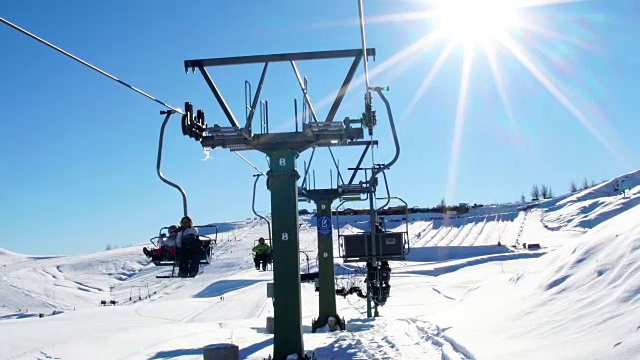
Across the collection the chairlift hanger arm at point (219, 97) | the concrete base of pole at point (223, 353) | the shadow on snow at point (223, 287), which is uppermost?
the chairlift hanger arm at point (219, 97)

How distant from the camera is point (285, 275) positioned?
443 inches

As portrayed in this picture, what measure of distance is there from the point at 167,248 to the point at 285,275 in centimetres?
232

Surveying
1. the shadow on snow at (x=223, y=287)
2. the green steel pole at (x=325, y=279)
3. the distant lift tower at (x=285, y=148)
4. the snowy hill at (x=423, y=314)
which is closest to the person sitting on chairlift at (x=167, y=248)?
the distant lift tower at (x=285, y=148)

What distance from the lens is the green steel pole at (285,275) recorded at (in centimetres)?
1121

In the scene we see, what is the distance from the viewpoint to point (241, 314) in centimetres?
3303

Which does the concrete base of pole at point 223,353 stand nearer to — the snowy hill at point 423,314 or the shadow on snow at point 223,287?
the snowy hill at point 423,314

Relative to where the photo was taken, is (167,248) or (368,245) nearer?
(167,248)

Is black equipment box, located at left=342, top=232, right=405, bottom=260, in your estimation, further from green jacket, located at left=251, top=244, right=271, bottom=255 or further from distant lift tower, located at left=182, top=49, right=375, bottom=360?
distant lift tower, located at left=182, top=49, right=375, bottom=360

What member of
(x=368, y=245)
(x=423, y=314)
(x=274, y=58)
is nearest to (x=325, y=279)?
(x=368, y=245)

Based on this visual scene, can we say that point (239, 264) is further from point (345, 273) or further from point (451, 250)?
point (451, 250)

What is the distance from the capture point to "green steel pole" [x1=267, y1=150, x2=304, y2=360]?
1121 centimetres

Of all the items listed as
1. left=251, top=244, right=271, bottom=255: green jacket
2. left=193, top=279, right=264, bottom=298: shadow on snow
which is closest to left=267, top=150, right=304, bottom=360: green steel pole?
left=251, top=244, right=271, bottom=255: green jacket

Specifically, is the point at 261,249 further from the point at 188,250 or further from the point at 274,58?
the point at 274,58

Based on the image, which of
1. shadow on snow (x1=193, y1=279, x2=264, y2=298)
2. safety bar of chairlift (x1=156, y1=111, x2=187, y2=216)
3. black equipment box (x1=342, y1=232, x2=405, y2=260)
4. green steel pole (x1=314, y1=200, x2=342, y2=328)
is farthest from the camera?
shadow on snow (x1=193, y1=279, x2=264, y2=298)
